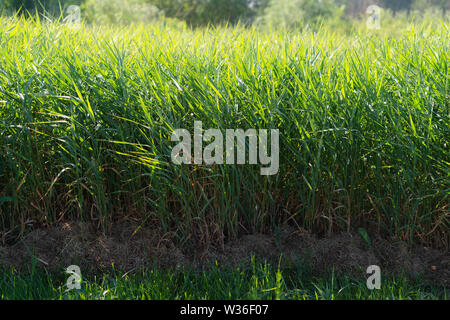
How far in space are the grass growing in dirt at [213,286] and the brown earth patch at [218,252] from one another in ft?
0.19

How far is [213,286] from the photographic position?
7.30 feet

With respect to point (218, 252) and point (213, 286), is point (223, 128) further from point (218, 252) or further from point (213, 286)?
point (213, 286)

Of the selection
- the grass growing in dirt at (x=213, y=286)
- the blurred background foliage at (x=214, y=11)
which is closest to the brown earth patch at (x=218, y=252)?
the grass growing in dirt at (x=213, y=286)

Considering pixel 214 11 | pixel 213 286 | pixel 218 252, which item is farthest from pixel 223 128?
pixel 214 11

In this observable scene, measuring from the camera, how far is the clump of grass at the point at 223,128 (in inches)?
92.4

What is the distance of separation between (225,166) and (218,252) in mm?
460

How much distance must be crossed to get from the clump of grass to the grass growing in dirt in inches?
9.7

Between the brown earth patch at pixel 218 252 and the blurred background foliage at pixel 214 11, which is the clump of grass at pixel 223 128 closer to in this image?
the brown earth patch at pixel 218 252

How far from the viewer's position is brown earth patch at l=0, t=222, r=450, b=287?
7.84 feet

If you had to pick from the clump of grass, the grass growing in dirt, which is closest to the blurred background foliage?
the clump of grass

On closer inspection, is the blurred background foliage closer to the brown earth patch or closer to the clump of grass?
the clump of grass
